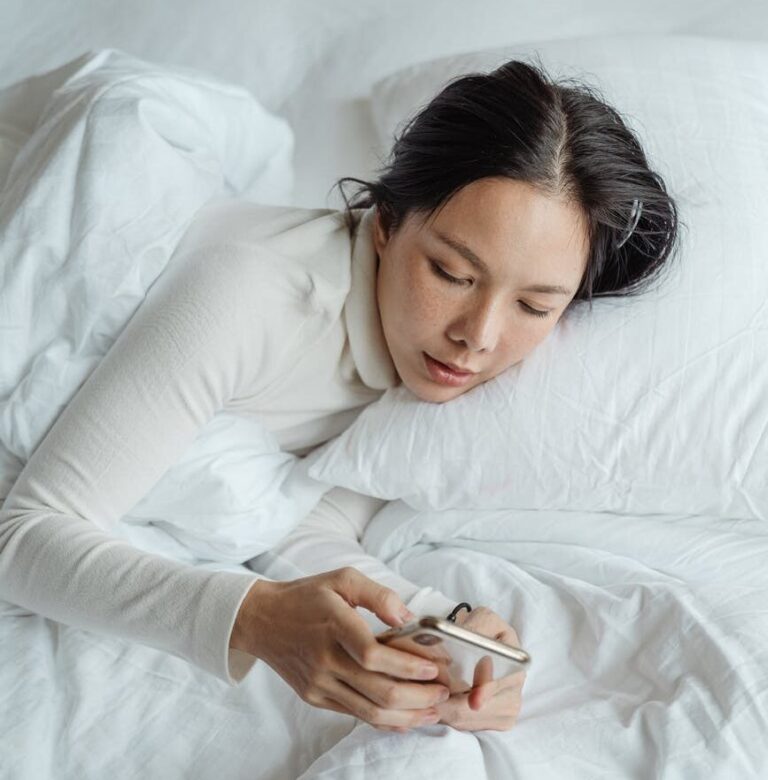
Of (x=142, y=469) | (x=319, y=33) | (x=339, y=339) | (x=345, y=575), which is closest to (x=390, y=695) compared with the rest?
(x=345, y=575)

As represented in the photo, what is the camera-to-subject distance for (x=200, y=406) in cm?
116

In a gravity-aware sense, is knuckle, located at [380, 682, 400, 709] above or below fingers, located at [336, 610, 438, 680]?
below

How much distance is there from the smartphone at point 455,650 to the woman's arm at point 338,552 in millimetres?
197

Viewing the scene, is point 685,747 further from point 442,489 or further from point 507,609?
point 442,489

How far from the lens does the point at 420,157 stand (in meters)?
1.18

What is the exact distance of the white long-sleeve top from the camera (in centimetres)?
103

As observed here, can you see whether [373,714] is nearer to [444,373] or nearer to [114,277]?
[444,373]

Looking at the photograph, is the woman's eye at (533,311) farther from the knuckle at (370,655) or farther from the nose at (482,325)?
the knuckle at (370,655)

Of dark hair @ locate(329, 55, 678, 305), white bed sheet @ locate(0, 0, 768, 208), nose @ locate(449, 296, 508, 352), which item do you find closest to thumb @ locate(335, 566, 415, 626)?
nose @ locate(449, 296, 508, 352)

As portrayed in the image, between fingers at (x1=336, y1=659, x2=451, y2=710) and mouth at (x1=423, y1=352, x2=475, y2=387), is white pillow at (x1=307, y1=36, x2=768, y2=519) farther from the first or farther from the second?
fingers at (x1=336, y1=659, x2=451, y2=710)

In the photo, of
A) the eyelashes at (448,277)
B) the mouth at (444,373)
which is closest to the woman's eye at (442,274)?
the eyelashes at (448,277)

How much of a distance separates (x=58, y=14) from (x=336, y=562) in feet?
3.57

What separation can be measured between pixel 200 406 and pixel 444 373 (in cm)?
26

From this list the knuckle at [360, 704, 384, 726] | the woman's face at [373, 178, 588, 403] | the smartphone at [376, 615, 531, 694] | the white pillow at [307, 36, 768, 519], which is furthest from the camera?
the white pillow at [307, 36, 768, 519]
